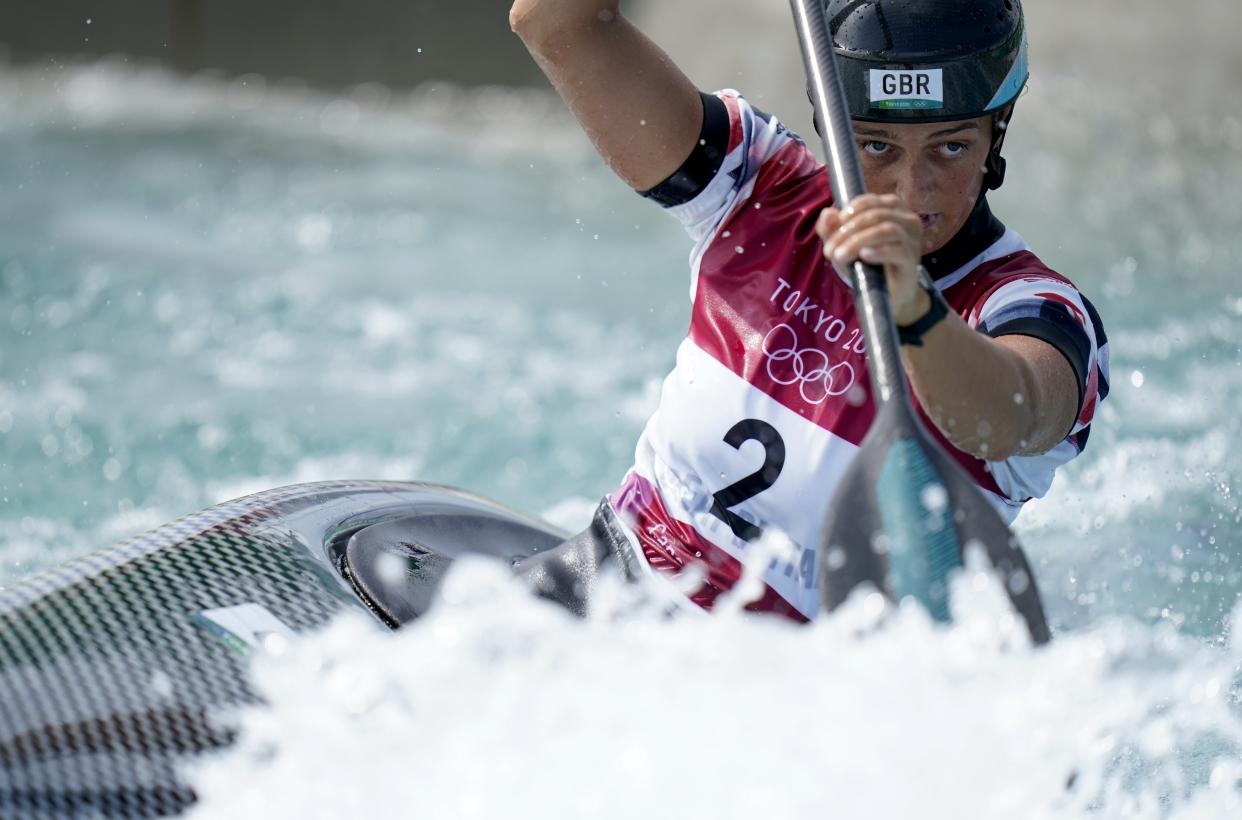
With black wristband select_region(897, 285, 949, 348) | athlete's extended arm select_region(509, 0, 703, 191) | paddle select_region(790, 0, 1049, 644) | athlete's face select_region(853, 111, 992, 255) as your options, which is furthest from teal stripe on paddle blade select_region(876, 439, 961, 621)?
athlete's extended arm select_region(509, 0, 703, 191)

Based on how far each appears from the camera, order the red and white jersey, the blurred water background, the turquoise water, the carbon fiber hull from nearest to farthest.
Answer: the carbon fiber hull
the red and white jersey
the blurred water background
the turquoise water

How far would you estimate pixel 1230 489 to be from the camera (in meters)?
4.15

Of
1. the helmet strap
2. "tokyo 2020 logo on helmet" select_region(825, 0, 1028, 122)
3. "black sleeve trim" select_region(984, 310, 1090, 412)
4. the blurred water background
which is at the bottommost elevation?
the blurred water background

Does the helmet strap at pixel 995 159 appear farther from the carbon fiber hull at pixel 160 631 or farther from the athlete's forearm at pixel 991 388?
the carbon fiber hull at pixel 160 631

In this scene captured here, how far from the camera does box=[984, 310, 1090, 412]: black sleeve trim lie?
186 centimetres

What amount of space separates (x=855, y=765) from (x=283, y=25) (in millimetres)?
8312

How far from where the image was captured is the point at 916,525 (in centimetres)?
175

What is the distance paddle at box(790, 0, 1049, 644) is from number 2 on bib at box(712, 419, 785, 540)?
0.64ft

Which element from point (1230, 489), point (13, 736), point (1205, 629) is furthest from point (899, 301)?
point (1230, 489)

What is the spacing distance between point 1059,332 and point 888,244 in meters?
0.32

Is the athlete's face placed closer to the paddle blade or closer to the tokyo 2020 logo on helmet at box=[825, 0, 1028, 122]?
the tokyo 2020 logo on helmet at box=[825, 0, 1028, 122]

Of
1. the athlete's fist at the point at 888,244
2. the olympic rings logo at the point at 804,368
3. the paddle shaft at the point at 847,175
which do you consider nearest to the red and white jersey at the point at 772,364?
the olympic rings logo at the point at 804,368

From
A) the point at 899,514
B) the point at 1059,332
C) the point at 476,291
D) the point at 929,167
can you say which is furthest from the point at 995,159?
the point at 476,291

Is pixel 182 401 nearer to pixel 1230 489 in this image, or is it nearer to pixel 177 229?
pixel 177 229
